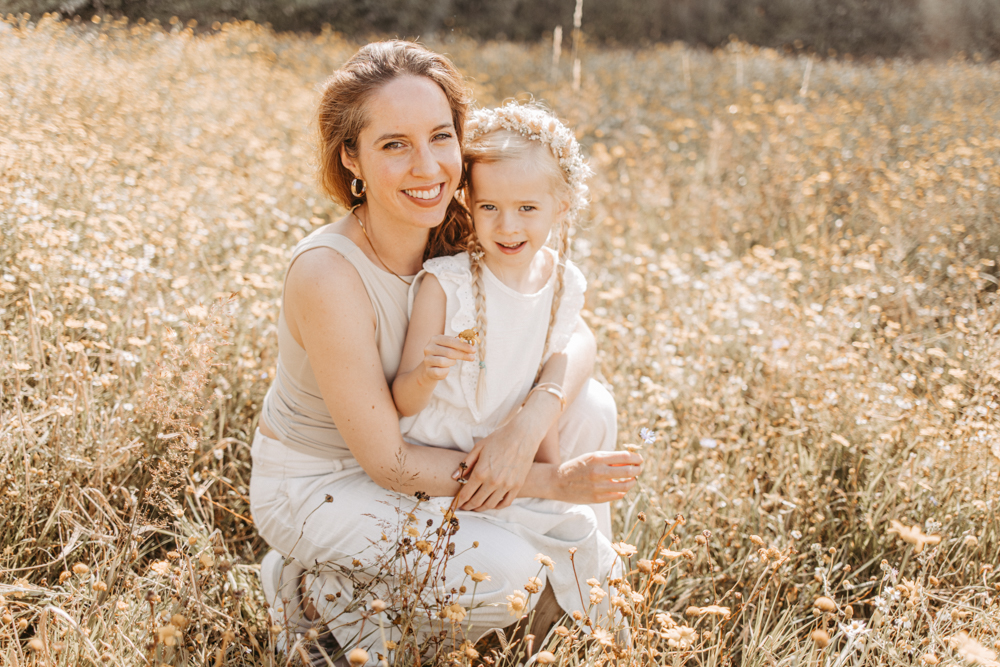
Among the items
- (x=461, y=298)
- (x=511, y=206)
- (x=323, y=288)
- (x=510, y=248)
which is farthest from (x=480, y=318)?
(x=323, y=288)

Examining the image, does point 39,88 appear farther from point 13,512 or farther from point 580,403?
point 580,403

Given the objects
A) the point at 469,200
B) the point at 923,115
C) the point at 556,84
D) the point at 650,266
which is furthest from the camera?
the point at 556,84

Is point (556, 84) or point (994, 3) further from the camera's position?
point (994, 3)

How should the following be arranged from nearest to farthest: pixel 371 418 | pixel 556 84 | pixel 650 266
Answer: pixel 371 418 < pixel 650 266 < pixel 556 84

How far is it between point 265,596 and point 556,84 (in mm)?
6788

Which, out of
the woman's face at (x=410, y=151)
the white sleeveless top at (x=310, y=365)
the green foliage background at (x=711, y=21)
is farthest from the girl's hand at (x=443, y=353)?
the green foliage background at (x=711, y=21)

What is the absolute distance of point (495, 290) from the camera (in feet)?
6.64

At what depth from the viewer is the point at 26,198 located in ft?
9.32

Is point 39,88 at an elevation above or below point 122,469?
above

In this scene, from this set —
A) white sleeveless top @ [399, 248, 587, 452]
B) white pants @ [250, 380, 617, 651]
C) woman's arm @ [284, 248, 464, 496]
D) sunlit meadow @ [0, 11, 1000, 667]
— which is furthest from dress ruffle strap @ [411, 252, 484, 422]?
sunlit meadow @ [0, 11, 1000, 667]

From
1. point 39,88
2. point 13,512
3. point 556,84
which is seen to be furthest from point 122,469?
point 556,84

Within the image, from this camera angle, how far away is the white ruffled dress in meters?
1.92

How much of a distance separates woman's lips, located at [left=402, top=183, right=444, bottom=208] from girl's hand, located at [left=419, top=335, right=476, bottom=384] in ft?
1.39

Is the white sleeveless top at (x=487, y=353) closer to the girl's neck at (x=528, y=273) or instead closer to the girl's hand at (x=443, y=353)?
the girl's neck at (x=528, y=273)
